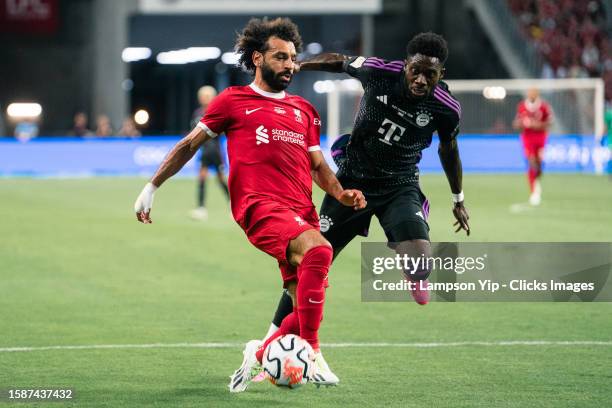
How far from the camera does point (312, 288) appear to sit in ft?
22.1

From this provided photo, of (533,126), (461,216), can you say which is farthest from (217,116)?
(533,126)

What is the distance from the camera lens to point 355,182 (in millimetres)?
8305

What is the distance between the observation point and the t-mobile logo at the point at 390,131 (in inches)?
319

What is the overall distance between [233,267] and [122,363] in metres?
5.31

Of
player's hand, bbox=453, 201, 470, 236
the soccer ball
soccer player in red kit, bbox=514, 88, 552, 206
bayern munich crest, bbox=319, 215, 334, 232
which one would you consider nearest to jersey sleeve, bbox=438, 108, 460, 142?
player's hand, bbox=453, 201, 470, 236

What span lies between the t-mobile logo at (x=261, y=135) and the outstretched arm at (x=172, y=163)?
0.28 meters

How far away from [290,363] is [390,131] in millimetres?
2152

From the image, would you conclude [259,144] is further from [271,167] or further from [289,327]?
[289,327]

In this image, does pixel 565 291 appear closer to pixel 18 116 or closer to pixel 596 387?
pixel 596 387

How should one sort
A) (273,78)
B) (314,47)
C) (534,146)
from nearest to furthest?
(273,78) → (534,146) → (314,47)

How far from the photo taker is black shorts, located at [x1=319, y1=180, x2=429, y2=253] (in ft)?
26.3

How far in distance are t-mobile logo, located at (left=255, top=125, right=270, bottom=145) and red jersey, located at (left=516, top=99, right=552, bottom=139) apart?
49.9 feet

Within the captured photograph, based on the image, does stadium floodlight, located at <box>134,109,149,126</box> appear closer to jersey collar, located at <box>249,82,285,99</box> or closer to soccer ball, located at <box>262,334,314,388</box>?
jersey collar, located at <box>249,82,285,99</box>

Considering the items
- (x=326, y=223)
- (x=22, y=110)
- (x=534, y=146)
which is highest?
(x=326, y=223)
